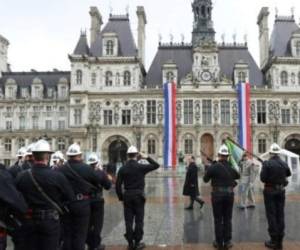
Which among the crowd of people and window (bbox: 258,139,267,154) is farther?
window (bbox: 258,139,267,154)

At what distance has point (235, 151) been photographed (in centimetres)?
2409

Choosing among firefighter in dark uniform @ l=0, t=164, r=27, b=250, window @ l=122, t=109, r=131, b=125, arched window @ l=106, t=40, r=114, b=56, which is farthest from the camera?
arched window @ l=106, t=40, r=114, b=56

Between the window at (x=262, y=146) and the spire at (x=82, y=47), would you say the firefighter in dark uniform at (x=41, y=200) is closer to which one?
the window at (x=262, y=146)

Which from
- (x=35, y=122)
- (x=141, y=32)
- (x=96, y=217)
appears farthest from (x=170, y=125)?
(x=96, y=217)

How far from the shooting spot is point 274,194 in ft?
32.7

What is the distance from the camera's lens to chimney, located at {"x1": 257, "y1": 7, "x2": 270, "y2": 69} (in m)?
56.6

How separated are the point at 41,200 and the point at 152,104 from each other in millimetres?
46058

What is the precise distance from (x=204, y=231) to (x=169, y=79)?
137 feet

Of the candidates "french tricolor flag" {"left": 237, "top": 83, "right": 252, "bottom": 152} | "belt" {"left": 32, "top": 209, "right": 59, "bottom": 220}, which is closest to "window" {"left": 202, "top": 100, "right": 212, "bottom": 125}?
"french tricolor flag" {"left": 237, "top": 83, "right": 252, "bottom": 152}

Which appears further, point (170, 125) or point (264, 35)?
point (264, 35)

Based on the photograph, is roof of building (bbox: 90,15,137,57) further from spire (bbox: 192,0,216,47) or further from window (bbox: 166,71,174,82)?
spire (bbox: 192,0,216,47)

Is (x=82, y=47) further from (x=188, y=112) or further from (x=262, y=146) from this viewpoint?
(x=262, y=146)

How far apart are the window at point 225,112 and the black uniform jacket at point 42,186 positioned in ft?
151

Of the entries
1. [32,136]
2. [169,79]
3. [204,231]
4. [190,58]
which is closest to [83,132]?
[32,136]
